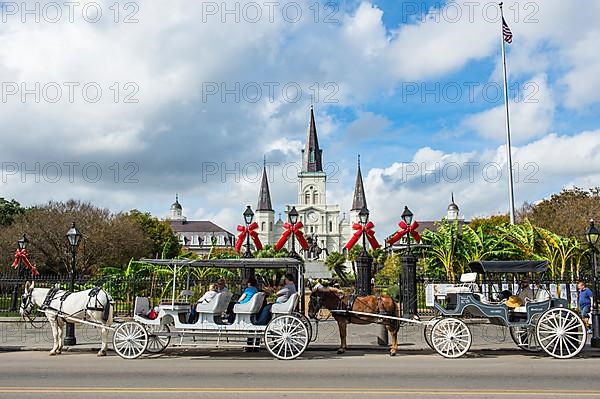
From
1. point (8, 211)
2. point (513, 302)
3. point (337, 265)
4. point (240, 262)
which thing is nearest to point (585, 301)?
point (513, 302)

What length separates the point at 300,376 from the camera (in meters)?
10.8

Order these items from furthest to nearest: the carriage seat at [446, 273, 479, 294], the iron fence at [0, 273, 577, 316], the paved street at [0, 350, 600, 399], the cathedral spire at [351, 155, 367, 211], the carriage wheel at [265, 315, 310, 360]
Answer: the cathedral spire at [351, 155, 367, 211] < the iron fence at [0, 273, 577, 316] < the carriage seat at [446, 273, 479, 294] < the carriage wheel at [265, 315, 310, 360] < the paved street at [0, 350, 600, 399]

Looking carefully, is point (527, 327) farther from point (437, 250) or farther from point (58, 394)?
point (437, 250)

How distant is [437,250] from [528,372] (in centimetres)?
2394

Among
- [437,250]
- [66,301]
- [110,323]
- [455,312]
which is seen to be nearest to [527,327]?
[455,312]

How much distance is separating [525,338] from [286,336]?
626 centimetres

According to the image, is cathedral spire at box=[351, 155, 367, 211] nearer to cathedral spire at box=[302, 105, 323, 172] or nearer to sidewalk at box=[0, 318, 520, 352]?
cathedral spire at box=[302, 105, 323, 172]

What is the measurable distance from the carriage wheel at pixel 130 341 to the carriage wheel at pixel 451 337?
6735 mm

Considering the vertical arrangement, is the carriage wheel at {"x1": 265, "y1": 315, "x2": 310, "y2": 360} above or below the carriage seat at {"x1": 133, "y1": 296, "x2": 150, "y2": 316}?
below

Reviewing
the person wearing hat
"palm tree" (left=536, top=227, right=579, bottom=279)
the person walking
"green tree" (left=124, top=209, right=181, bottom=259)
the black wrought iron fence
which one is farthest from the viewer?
"green tree" (left=124, top=209, right=181, bottom=259)

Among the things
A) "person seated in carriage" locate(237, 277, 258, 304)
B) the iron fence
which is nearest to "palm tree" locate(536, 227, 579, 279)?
the iron fence

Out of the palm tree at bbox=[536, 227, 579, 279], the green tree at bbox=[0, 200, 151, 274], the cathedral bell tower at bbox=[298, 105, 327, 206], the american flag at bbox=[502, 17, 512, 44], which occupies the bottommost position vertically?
the palm tree at bbox=[536, 227, 579, 279]

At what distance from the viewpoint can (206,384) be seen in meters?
9.93

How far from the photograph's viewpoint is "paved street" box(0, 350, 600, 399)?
912cm
